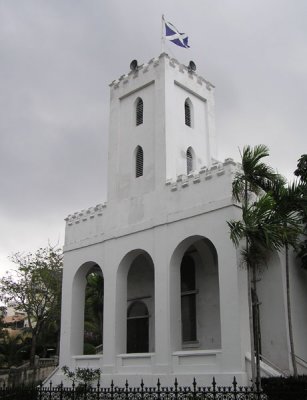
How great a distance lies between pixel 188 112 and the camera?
22578mm

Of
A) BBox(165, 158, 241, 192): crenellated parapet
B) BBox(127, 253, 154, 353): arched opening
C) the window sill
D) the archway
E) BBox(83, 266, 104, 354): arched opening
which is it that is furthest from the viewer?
BBox(83, 266, 104, 354): arched opening

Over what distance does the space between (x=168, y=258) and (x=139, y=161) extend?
17.2ft

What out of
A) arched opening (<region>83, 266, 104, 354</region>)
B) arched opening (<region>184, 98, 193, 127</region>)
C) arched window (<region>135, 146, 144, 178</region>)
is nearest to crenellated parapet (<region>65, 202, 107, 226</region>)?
arched window (<region>135, 146, 144, 178</region>)

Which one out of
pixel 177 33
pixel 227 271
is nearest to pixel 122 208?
pixel 227 271

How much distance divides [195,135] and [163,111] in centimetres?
205

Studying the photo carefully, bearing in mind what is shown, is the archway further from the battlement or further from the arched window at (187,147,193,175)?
the battlement

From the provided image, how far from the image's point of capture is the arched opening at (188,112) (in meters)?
22.3

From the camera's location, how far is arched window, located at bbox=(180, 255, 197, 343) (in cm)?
2022

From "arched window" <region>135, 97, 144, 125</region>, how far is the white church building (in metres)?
0.05

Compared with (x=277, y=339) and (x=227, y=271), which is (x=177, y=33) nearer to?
(x=227, y=271)

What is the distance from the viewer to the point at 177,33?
2225 cm

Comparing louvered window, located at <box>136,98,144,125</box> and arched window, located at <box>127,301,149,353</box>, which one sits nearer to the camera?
arched window, located at <box>127,301,149,353</box>

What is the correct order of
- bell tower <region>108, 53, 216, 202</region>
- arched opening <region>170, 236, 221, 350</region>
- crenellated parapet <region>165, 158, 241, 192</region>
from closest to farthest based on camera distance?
crenellated parapet <region>165, 158, 241, 192</region> → arched opening <region>170, 236, 221, 350</region> → bell tower <region>108, 53, 216, 202</region>

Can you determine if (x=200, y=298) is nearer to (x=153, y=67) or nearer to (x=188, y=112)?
(x=188, y=112)
